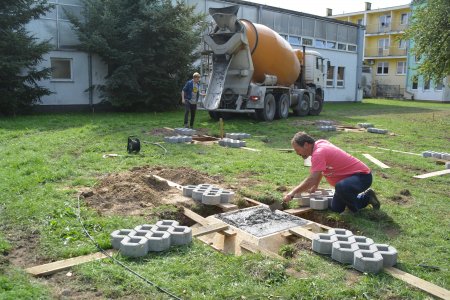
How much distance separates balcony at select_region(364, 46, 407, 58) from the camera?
177 feet

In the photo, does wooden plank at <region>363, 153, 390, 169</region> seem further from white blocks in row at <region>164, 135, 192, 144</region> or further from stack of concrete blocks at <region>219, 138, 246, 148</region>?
white blocks in row at <region>164, 135, 192, 144</region>

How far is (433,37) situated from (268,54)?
25.8 feet

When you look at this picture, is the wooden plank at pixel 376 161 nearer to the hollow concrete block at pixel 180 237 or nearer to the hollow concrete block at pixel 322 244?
the hollow concrete block at pixel 322 244

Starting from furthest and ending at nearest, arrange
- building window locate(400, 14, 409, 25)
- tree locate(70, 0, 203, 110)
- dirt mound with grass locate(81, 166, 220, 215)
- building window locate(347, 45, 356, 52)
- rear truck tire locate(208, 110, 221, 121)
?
building window locate(400, 14, 409, 25), building window locate(347, 45, 356, 52), tree locate(70, 0, 203, 110), rear truck tire locate(208, 110, 221, 121), dirt mound with grass locate(81, 166, 220, 215)

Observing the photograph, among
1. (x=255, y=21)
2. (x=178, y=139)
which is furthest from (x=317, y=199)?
(x=255, y=21)

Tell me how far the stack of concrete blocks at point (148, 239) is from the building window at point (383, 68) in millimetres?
56958

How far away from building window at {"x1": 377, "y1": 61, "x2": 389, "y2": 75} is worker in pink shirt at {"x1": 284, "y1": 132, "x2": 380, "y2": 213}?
180 ft

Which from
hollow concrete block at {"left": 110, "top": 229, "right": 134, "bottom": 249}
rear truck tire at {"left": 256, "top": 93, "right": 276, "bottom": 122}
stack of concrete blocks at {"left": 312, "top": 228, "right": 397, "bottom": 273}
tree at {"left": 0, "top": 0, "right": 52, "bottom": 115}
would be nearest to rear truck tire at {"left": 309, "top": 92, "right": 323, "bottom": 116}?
rear truck tire at {"left": 256, "top": 93, "right": 276, "bottom": 122}

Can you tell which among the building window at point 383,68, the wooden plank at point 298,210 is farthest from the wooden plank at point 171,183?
the building window at point 383,68

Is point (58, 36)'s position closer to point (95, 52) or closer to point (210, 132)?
point (95, 52)

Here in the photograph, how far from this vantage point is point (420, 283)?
3922mm

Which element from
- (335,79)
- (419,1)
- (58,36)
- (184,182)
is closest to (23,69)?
(58,36)

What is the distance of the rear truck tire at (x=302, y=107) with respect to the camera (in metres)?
20.7

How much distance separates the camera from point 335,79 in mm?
36062
